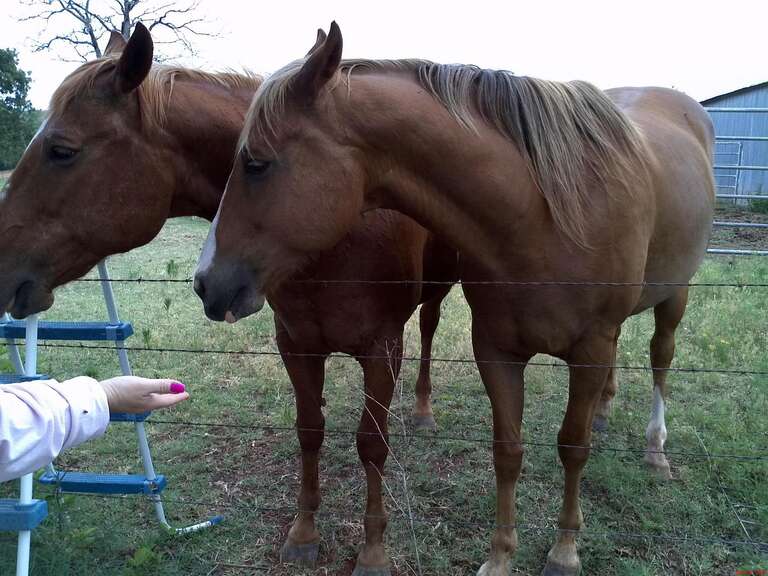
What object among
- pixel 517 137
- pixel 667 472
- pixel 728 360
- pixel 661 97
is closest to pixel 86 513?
pixel 517 137

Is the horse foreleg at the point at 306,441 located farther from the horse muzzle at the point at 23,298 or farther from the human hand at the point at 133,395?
the human hand at the point at 133,395

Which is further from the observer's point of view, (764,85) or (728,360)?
(764,85)

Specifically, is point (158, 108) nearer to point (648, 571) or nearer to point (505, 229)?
point (505, 229)

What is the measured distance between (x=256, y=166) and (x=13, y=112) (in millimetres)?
27980

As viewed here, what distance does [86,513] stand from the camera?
2.85 m

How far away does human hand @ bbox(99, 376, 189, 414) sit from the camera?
145 cm

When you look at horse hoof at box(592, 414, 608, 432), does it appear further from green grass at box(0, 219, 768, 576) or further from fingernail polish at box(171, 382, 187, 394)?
fingernail polish at box(171, 382, 187, 394)

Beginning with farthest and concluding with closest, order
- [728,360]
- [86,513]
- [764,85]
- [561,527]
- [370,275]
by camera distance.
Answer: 1. [764,85]
2. [728,360]
3. [86,513]
4. [561,527]
5. [370,275]

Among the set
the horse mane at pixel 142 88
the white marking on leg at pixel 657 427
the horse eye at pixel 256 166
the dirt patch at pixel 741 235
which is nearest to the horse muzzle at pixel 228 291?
the horse eye at pixel 256 166

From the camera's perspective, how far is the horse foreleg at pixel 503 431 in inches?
93.0

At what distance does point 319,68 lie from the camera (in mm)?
1724

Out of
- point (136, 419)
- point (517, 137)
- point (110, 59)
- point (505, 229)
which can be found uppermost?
point (110, 59)

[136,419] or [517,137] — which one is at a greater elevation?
[517,137]

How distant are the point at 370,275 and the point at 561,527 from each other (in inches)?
55.9
